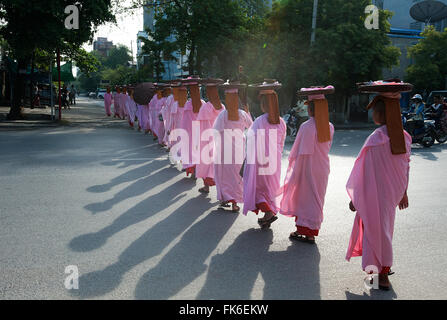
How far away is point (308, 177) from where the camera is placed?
17.3ft

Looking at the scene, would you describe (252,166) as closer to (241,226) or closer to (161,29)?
(241,226)

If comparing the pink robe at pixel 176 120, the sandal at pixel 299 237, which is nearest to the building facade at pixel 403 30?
the pink robe at pixel 176 120

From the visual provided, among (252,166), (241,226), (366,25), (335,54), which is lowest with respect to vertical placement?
(241,226)

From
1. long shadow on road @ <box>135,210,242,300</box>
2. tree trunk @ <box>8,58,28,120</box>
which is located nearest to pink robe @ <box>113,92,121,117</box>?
tree trunk @ <box>8,58,28,120</box>

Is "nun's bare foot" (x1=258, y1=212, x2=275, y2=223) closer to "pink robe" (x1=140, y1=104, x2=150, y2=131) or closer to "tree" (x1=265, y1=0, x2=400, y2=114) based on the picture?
"pink robe" (x1=140, y1=104, x2=150, y2=131)

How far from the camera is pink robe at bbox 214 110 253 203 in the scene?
21.8 ft

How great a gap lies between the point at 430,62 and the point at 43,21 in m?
22.0

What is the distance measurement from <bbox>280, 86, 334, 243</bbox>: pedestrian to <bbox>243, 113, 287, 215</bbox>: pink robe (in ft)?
1.62

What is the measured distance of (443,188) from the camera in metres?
8.35

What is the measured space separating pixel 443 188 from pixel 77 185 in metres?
6.71

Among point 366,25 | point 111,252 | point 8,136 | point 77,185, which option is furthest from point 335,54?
point 111,252

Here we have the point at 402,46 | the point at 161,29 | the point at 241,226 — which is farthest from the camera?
the point at 402,46

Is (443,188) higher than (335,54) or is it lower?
lower
